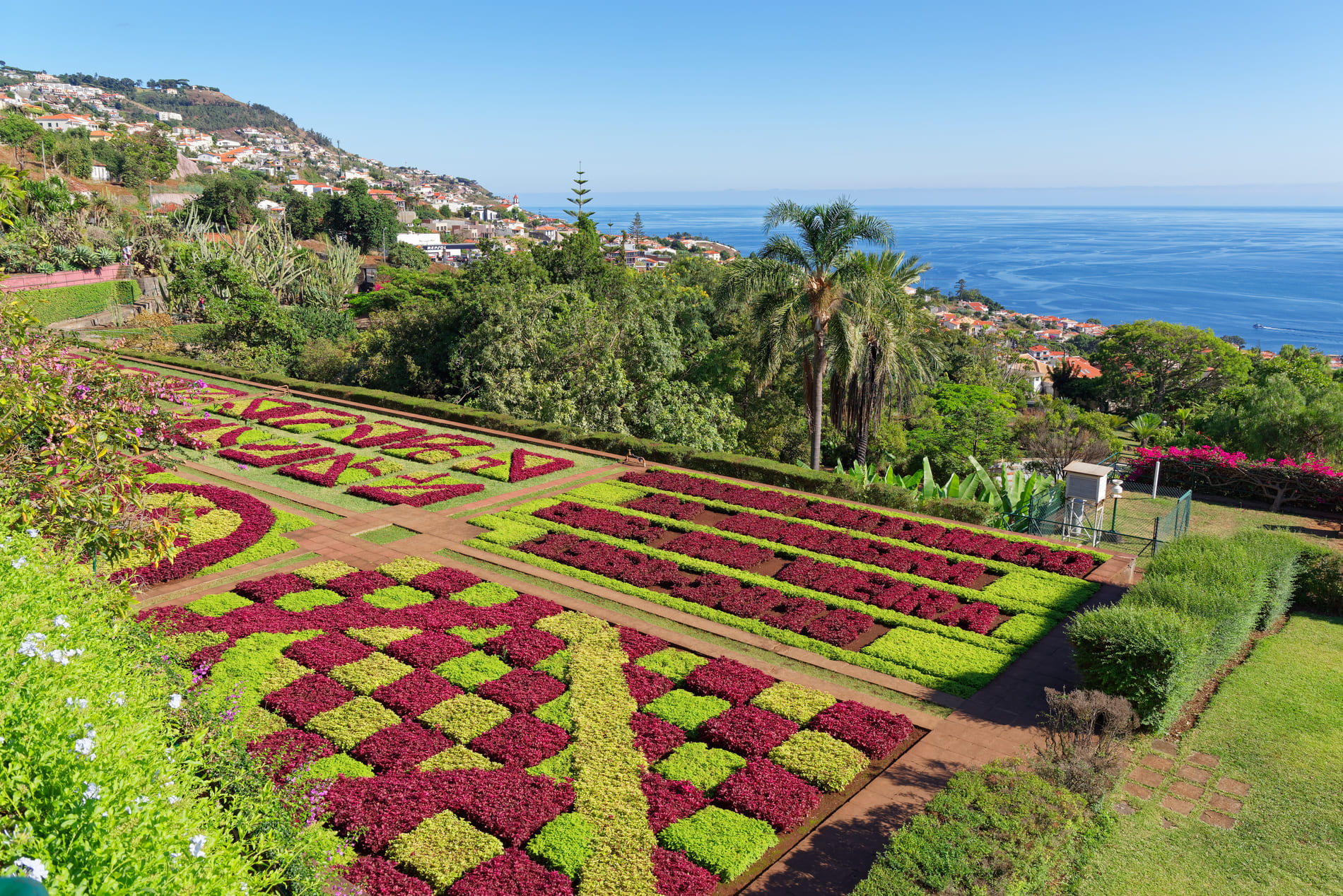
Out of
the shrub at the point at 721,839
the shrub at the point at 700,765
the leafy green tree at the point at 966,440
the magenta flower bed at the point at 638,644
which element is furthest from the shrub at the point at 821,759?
the leafy green tree at the point at 966,440

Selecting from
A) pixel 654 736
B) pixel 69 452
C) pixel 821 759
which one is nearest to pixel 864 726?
pixel 821 759

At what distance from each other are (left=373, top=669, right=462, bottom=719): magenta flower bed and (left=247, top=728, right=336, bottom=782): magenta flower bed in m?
1.05

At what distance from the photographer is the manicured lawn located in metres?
8.13

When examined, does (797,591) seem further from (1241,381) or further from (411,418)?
(1241,381)

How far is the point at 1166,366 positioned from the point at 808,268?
4232cm

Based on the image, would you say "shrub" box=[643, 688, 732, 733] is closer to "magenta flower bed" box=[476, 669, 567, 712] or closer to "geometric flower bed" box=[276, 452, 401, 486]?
"magenta flower bed" box=[476, 669, 567, 712]

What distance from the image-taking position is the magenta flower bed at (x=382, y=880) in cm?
766

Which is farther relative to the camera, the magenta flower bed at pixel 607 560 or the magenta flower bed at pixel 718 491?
the magenta flower bed at pixel 718 491

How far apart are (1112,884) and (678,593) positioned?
8.24 m

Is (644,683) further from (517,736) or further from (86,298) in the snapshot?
(86,298)

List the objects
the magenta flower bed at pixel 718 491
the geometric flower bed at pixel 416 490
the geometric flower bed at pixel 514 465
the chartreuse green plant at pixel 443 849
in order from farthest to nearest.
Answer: the geometric flower bed at pixel 514 465 → the geometric flower bed at pixel 416 490 → the magenta flower bed at pixel 718 491 → the chartreuse green plant at pixel 443 849

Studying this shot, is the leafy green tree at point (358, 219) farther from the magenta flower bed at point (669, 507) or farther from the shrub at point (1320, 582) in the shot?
the shrub at point (1320, 582)

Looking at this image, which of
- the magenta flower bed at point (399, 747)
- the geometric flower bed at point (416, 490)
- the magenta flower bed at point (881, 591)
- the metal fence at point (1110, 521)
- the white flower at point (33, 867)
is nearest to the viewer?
the white flower at point (33, 867)

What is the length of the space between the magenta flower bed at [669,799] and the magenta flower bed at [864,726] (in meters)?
2.20
